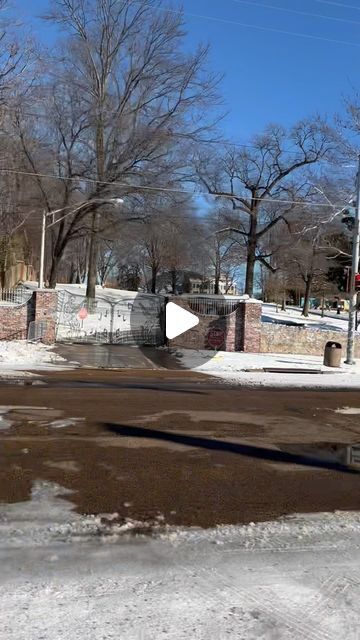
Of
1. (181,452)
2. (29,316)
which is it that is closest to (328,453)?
(181,452)

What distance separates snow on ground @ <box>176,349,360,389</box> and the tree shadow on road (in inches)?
324

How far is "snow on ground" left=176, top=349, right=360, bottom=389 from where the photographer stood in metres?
17.8

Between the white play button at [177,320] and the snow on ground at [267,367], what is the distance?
866 millimetres

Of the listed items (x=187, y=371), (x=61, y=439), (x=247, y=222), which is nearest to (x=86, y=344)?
(x=187, y=371)

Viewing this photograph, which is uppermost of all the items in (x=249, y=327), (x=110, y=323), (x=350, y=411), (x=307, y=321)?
(x=307, y=321)

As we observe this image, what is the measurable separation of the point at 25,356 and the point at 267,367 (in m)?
8.25

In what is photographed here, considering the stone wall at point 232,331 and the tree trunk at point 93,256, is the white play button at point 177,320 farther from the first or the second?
the tree trunk at point 93,256

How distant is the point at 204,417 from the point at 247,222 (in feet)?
165

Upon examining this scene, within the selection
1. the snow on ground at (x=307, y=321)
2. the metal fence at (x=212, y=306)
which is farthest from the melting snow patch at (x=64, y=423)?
the snow on ground at (x=307, y=321)

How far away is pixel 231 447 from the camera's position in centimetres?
820

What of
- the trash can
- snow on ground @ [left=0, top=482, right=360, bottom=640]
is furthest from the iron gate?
snow on ground @ [left=0, top=482, right=360, bottom=640]

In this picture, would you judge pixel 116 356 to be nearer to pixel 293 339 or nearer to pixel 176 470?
pixel 293 339

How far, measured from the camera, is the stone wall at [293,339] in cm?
2652

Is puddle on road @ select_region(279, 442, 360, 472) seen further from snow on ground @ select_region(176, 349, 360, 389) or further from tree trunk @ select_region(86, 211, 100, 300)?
tree trunk @ select_region(86, 211, 100, 300)
